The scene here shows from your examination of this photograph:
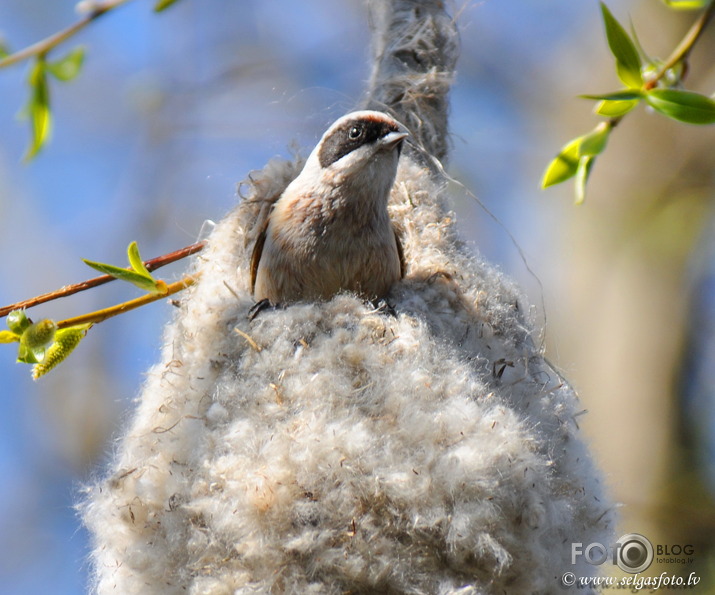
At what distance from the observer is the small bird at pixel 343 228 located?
1642 mm

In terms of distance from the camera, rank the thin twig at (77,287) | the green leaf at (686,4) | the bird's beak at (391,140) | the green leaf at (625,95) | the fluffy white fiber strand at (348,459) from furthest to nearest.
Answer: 1. the bird's beak at (391,140)
2. the thin twig at (77,287)
3. the fluffy white fiber strand at (348,459)
4. the green leaf at (686,4)
5. the green leaf at (625,95)

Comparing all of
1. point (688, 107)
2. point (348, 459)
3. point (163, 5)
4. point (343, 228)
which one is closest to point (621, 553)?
point (348, 459)

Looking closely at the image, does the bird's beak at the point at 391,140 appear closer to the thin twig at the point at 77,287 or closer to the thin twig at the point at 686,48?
the thin twig at the point at 77,287

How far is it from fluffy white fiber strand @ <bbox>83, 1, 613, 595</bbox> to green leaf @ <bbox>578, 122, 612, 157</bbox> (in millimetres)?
553

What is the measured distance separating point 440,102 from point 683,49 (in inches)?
43.8

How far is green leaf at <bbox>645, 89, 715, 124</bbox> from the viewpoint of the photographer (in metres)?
0.81

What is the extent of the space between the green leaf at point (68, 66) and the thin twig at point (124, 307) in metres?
0.62

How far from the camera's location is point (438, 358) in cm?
141

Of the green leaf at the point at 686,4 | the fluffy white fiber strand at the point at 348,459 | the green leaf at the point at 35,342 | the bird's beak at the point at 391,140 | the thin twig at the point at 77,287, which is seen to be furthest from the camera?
the bird's beak at the point at 391,140

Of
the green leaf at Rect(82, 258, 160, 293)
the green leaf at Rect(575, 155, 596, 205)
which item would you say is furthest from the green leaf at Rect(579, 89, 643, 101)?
the green leaf at Rect(82, 258, 160, 293)

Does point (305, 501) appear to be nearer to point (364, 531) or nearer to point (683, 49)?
point (364, 531)

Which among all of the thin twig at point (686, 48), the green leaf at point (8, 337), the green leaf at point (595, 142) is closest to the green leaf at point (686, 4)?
the thin twig at point (686, 48)

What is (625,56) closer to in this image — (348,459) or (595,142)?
(595,142)

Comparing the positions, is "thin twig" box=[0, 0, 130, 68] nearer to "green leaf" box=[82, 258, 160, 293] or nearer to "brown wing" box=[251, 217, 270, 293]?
"green leaf" box=[82, 258, 160, 293]
